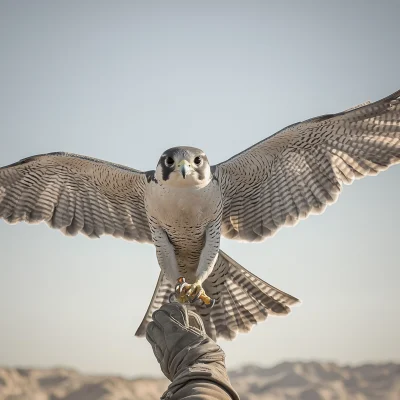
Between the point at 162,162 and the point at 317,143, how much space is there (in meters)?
1.67

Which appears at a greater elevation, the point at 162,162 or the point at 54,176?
the point at 54,176

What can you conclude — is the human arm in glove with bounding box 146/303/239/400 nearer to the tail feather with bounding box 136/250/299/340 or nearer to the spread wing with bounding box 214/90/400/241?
the spread wing with bounding box 214/90/400/241

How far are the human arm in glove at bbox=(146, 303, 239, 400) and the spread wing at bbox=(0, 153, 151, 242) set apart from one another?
3.49m

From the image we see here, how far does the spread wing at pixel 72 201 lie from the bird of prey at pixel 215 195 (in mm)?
10

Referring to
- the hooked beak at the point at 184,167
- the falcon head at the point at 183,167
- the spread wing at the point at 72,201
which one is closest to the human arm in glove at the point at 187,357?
the hooked beak at the point at 184,167

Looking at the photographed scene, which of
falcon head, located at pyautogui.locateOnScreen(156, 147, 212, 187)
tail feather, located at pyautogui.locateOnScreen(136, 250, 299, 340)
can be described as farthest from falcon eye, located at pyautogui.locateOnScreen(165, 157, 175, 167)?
tail feather, located at pyautogui.locateOnScreen(136, 250, 299, 340)

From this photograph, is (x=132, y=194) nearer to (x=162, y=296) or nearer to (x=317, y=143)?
(x=162, y=296)

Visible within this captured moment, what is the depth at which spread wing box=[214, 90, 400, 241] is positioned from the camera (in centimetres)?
642

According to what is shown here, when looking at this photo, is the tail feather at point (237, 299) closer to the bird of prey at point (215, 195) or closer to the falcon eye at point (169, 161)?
the bird of prey at point (215, 195)

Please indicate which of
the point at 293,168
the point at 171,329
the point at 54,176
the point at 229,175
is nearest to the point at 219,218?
the point at 229,175

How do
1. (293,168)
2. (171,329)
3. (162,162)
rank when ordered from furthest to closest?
1. (293,168)
2. (162,162)
3. (171,329)

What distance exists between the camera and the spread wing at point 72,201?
22.7 ft

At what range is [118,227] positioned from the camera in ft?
23.5

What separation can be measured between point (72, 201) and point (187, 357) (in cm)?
429
